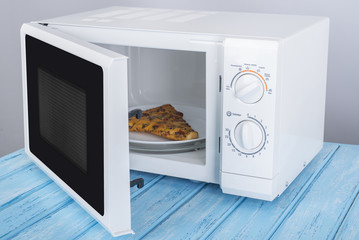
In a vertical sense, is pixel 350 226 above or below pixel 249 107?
below

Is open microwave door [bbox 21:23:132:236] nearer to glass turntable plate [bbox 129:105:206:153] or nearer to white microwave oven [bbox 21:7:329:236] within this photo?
white microwave oven [bbox 21:7:329:236]

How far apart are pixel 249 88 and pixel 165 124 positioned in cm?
29

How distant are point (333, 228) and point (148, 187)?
35 centimetres

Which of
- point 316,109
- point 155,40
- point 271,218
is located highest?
point 155,40

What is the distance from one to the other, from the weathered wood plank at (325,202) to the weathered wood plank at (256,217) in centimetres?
2

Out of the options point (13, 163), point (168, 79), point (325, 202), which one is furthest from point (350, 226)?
point (13, 163)

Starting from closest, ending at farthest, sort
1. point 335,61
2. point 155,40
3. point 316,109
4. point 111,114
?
point 111,114
point 155,40
point 316,109
point 335,61

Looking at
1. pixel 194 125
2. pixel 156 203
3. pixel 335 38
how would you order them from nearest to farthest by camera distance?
pixel 156 203
pixel 194 125
pixel 335 38

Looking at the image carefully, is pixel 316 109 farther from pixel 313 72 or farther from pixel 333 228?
pixel 333 228

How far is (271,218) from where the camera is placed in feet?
2.98

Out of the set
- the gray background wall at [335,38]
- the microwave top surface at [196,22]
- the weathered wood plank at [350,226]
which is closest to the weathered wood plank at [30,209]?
the microwave top surface at [196,22]

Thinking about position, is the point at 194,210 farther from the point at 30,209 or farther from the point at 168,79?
the point at 168,79

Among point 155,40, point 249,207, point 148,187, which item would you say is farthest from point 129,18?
point 249,207

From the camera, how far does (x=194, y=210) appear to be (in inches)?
36.8
